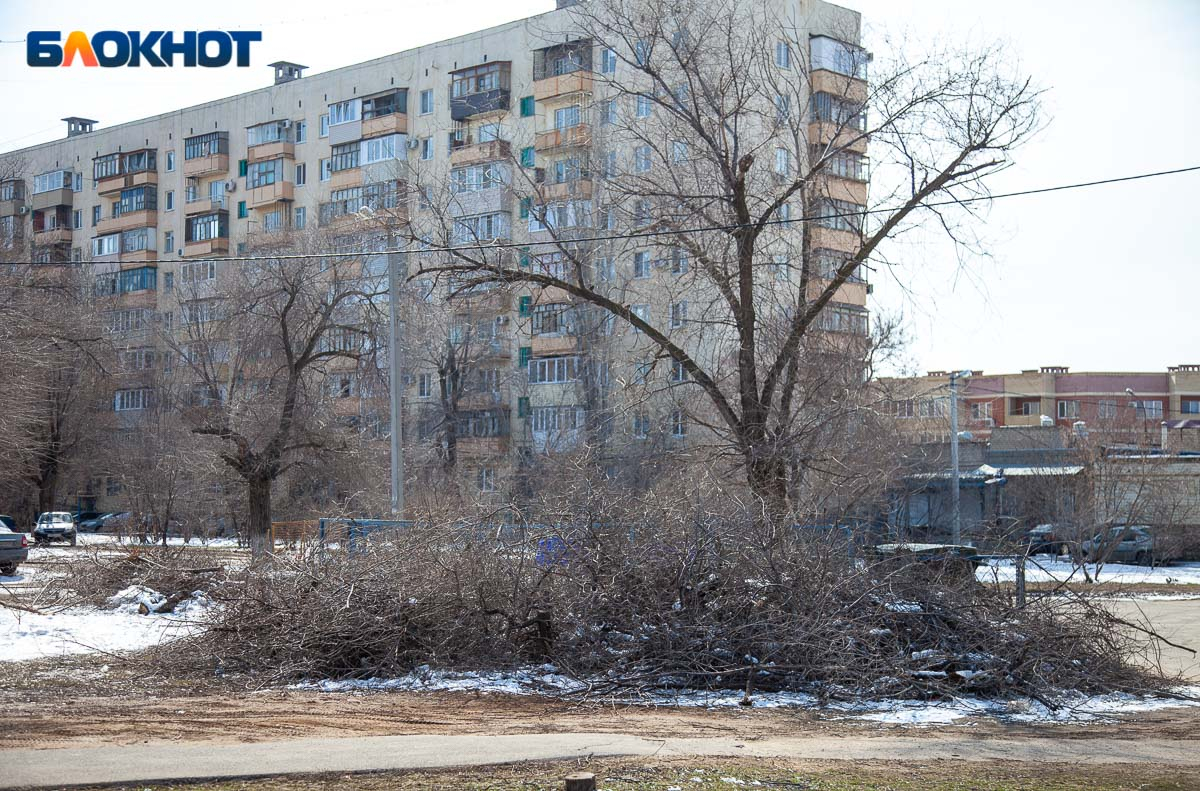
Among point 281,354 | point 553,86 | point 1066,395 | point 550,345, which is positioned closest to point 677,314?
point 281,354

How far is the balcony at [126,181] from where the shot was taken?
7181 cm

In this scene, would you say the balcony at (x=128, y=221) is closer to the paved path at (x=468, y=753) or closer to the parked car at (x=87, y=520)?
the parked car at (x=87, y=520)

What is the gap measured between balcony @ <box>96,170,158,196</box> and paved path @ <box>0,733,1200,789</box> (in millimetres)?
68634

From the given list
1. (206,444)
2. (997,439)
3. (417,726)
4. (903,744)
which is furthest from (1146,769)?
(997,439)

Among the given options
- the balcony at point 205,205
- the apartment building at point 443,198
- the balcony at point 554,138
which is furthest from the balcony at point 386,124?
the balcony at point 205,205

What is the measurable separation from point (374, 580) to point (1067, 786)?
8392mm

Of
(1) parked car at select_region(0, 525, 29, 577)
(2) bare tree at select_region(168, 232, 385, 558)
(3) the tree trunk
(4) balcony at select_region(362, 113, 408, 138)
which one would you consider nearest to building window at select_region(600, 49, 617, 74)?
(2) bare tree at select_region(168, 232, 385, 558)

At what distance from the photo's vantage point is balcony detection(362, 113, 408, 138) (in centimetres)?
5941

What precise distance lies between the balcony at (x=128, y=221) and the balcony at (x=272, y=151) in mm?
9555

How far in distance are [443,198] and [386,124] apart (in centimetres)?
3753

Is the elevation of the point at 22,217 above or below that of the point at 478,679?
above

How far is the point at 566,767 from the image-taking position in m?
9.01

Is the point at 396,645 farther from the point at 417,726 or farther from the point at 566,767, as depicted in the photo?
the point at 566,767

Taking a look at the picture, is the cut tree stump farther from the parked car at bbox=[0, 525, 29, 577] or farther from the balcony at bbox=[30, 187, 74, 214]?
the balcony at bbox=[30, 187, 74, 214]
